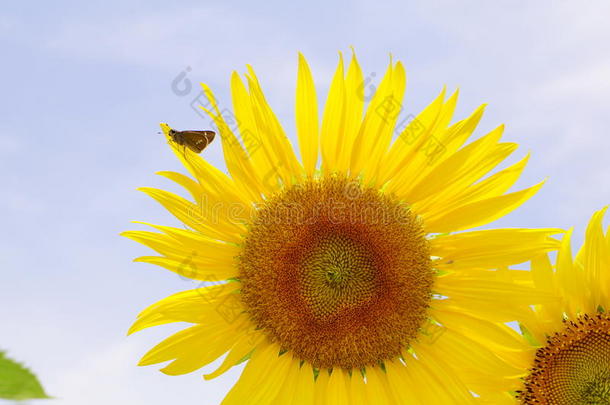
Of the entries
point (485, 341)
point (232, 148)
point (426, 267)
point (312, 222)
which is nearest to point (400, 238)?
point (426, 267)

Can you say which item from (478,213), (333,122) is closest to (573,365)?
(478,213)

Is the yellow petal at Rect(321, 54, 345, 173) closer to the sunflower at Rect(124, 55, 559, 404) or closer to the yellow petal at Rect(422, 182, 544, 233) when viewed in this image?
the sunflower at Rect(124, 55, 559, 404)

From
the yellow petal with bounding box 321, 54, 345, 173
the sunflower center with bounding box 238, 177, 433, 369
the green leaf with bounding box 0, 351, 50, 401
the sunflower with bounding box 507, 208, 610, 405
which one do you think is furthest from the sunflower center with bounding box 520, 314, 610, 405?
the green leaf with bounding box 0, 351, 50, 401

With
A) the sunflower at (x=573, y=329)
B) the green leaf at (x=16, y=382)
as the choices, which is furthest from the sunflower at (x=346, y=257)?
the green leaf at (x=16, y=382)

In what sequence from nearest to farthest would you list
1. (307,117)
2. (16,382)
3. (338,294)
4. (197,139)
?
1. (16,382)
2. (197,139)
3. (307,117)
4. (338,294)

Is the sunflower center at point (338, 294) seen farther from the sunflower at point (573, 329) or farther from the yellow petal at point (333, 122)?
the sunflower at point (573, 329)

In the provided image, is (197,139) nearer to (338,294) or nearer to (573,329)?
(338,294)

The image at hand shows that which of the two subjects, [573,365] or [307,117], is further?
[573,365]
